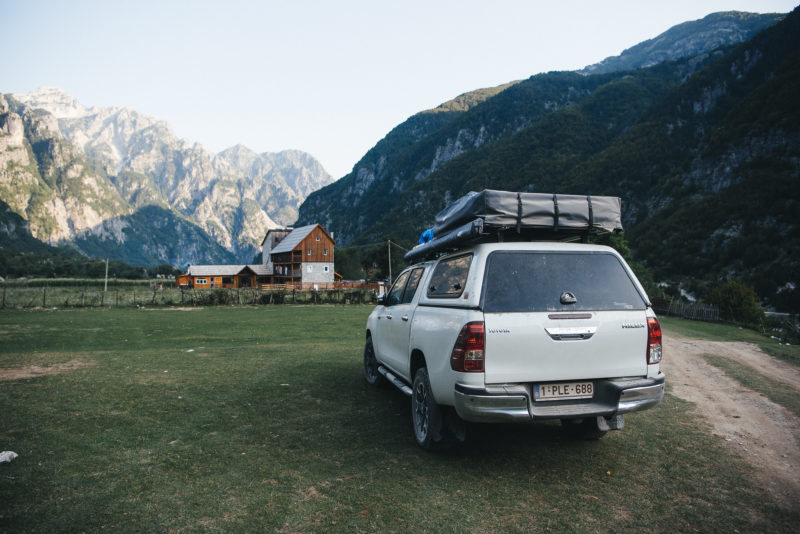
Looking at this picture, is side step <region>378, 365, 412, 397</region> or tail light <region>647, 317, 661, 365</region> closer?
tail light <region>647, 317, 661, 365</region>

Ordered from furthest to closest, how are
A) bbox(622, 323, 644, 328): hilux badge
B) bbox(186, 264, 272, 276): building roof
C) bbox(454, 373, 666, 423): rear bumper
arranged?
bbox(186, 264, 272, 276): building roof < bbox(622, 323, 644, 328): hilux badge < bbox(454, 373, 666, 423): rear bumper

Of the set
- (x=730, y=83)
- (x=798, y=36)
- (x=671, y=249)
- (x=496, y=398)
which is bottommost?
(x=496, y=398)

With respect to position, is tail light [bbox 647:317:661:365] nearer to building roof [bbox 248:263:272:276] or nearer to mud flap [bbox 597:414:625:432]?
mud flap [bbox 597:414:625:432]

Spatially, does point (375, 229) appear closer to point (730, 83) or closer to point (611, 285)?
point (730, 83)

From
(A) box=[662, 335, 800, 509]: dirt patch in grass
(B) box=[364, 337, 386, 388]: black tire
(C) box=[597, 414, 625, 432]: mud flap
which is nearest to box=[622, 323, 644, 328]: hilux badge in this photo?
(C) box=[597, 414, 625, 432]: mud flap

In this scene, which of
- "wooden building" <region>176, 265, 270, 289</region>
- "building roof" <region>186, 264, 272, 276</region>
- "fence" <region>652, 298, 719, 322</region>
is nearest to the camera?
"fence" <region>652, 298, 719, 322</region>

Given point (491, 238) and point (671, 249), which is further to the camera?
point (671, 249)

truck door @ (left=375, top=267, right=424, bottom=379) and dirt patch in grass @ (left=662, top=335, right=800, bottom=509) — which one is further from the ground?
truck door @ (left=375, top=267, right=424, bottom=379)

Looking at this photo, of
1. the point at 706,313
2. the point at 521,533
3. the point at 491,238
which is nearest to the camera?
the point at 521,533

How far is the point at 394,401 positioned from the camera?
6734 millimetres

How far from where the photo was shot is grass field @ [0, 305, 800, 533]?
322 cm

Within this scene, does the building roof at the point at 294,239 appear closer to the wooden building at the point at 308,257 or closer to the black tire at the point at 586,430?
the wooden building at the point at 308,257

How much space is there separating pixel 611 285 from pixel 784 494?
7.37ft

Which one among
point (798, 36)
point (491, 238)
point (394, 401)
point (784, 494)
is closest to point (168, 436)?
point (394, 401)
